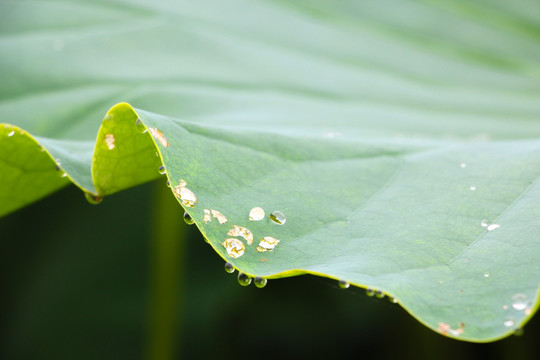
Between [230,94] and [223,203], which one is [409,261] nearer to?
[223,203]

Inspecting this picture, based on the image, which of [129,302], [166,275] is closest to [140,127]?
[166,275]

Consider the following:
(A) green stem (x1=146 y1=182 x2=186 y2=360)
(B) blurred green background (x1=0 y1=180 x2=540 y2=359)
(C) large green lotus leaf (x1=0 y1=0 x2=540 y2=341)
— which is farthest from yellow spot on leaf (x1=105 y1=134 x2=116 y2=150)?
(B) blurred green background (x1=0 y1=180 x2=540 y2=359)

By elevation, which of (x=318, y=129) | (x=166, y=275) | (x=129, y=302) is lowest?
(x=129, y=302)

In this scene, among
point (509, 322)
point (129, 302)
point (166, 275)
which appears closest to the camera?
point (509, 322)

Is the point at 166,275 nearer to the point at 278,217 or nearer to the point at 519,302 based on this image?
the point at 278,217

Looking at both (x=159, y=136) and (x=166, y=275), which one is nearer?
(x=159, y=136)

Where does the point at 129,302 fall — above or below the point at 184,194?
below
